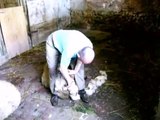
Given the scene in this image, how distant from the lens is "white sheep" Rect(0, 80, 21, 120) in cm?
236

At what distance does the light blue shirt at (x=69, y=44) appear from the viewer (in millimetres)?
2221

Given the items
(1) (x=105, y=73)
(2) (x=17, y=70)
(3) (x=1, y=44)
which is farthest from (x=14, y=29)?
(1) (x=105, y=73)

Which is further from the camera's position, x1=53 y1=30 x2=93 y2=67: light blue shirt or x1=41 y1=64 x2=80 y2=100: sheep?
x1=41 y1=64 x2=80 y2=100: sheep

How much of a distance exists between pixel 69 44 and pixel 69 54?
108mm

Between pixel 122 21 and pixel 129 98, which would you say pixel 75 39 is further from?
pixel 122 21

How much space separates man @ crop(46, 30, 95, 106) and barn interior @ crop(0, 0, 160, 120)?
0.88ft

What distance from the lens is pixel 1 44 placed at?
12.3 ft

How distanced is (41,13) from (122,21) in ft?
5.80

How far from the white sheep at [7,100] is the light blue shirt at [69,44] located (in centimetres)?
68

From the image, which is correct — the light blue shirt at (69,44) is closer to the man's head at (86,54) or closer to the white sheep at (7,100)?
the man's head at (86,54)

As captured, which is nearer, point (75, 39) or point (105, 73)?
point (75, 39)

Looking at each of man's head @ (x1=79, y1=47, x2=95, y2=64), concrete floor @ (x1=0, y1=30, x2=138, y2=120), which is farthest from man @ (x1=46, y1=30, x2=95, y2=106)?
concrete floor @ (x1=0, y1=30, x2=138, y2=120)

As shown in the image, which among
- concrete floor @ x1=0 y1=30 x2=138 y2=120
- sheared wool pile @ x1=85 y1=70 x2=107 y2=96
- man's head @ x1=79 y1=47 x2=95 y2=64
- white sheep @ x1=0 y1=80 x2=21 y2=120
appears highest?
man's head @ x1=79 y1=47 x2=95 y2=64

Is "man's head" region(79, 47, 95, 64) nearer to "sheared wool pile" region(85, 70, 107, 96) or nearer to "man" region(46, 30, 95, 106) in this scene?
"man" region(46, 30, 95, 106)
